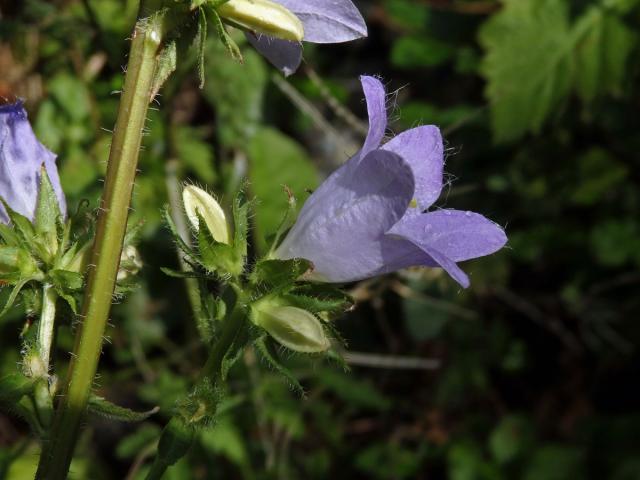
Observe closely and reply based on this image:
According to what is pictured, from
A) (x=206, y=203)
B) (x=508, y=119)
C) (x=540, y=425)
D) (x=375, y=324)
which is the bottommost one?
(x=540, y=425)

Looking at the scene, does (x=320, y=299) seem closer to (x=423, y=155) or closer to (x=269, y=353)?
(x=269, y=353)

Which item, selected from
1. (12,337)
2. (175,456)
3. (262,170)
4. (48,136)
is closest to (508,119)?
(262,170)

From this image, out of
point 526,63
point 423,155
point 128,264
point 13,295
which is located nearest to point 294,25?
point 423,155

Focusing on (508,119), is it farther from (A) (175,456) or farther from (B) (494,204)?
(A) (175,456)

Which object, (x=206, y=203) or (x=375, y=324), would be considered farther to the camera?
(x=375, y=324)

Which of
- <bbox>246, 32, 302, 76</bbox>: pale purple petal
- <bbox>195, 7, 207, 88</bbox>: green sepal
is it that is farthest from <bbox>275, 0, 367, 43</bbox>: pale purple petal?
<bbox>195, 7, 207, 88</bbox>: green sepal

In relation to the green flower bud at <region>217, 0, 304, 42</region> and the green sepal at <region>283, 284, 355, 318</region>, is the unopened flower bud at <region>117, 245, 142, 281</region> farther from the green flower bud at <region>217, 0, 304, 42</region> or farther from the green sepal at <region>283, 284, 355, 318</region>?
the green flower bud at <region>217, 0, 304, 42</region>
